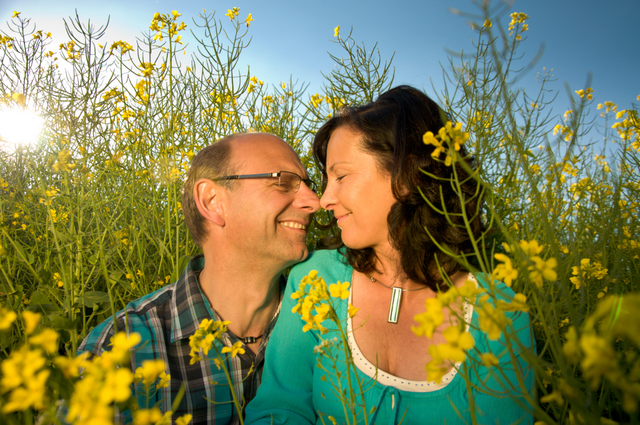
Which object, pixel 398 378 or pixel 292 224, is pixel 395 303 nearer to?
pixel 398 378

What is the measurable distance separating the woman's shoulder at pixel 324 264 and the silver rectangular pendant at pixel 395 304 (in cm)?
25

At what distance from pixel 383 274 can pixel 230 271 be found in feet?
2.10

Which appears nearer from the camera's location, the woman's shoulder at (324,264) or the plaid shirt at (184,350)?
the plaid shirt at (184,350)

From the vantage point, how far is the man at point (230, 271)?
1312 millimetres

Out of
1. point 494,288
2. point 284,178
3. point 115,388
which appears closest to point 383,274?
point 284,178

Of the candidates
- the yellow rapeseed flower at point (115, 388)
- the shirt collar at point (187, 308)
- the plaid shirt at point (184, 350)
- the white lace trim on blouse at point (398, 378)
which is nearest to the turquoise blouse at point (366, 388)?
the white lace trim on blouse at point (398, 378)

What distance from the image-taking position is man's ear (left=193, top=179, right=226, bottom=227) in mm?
1621

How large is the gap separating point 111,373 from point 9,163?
4301 mm

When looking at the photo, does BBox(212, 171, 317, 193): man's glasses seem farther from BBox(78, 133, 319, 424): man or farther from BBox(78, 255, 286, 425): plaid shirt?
BBox(78, 255, 286, 425): plaid shirt

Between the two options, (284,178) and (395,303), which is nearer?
(395,303)

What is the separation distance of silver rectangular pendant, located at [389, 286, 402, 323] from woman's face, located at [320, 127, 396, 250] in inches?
7.8

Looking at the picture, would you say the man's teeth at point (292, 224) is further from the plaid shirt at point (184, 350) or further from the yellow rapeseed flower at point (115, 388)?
the yellow rapeseed flower at point (115, 388)

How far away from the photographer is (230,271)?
4.95 ft

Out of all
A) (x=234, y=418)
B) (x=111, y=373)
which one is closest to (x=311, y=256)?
(x=234, y=418)
